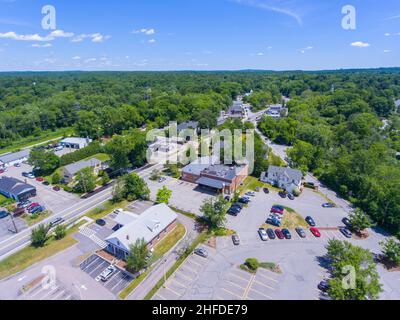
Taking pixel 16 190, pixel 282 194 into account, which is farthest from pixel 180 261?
pixel 16 190

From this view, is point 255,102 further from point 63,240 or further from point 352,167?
point 63,240

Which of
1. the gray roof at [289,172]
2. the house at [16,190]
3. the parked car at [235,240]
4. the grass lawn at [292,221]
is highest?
the gray roof at [289,172]

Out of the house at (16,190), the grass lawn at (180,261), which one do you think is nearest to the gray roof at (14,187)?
the house at (16,190)

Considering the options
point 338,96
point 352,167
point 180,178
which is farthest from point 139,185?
point 338,96

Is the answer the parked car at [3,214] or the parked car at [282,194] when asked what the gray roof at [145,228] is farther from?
the parked car at [3,214]
